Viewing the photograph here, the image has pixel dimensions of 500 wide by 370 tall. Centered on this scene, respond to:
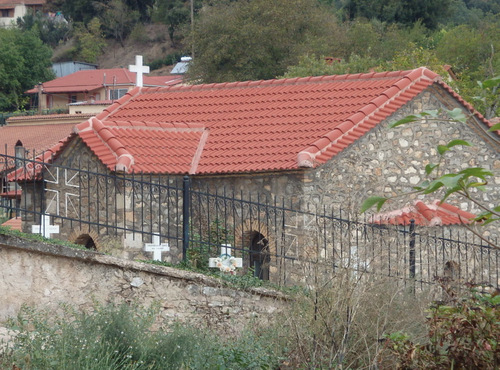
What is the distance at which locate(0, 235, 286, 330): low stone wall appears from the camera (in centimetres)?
879

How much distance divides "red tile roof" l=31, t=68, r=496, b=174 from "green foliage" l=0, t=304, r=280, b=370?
6344 millimetres

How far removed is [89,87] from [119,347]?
219 ft

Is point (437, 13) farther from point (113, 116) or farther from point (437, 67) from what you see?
point (113, 116)

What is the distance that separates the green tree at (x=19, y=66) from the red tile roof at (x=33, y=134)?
2071 centimetres

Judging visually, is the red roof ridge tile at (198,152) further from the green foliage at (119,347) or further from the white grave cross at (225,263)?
the green foliage at (119,347)

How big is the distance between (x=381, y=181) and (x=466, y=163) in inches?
83.5

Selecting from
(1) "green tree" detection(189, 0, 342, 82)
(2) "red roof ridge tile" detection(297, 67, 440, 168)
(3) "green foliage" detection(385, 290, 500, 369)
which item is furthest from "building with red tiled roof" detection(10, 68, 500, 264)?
(1) "green tree" detection(189, 0, 342, 82)

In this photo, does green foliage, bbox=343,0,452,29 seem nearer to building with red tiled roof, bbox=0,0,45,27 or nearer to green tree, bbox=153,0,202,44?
green tree, bbox=153,0,202,44

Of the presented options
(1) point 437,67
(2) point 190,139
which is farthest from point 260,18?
(2) point 190,139

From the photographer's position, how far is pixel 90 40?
291 feet

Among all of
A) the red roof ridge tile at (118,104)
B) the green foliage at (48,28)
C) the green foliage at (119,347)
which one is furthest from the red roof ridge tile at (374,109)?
the green foliage at (48,28)

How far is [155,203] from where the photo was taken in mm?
14586

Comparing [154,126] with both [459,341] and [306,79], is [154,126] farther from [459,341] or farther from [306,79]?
[459,341]

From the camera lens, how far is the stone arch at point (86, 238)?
1488 cm
